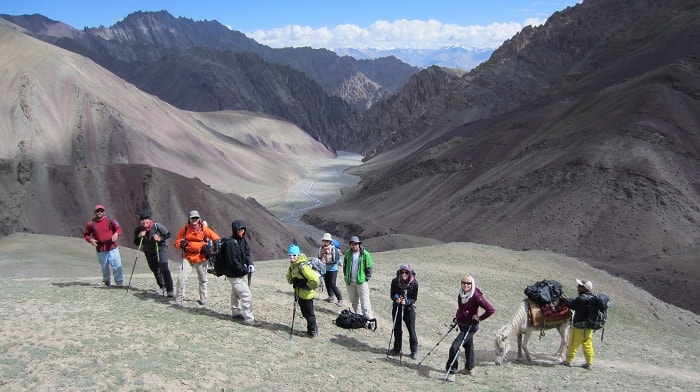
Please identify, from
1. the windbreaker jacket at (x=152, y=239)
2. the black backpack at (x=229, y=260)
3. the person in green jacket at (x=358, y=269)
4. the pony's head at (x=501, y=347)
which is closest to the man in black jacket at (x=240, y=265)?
the black backpack at (x=229, y=260)

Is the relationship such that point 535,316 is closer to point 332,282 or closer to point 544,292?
point 544,292

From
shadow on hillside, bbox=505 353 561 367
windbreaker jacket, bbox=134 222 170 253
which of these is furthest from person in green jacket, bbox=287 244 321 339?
shadow on hillside, bbox=505 353 561 367

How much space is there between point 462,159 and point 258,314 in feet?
188

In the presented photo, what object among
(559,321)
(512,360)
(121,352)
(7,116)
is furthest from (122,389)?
(7,116)

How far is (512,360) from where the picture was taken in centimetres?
1352

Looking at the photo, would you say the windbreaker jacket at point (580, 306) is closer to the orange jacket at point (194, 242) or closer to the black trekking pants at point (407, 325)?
the black trekking pants at point (407, 325)

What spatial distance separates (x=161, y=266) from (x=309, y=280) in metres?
3.99

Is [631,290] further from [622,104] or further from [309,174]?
[309,174]

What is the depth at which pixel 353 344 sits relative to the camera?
512 inches

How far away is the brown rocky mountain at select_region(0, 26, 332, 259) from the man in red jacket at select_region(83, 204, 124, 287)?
2742 cm

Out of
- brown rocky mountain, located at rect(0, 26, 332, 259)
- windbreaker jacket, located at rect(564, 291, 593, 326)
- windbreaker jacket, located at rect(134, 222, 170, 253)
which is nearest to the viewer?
windbreaker jacket, located at rect(564, 291, 593, 326)

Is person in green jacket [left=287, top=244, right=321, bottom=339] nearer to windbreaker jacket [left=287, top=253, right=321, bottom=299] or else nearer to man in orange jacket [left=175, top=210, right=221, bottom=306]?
windbreaker jacket [left=287, top=253, right=321, bottom=299]

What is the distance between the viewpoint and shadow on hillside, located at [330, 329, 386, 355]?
41.8ft

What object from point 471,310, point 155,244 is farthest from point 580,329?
point 155,244
